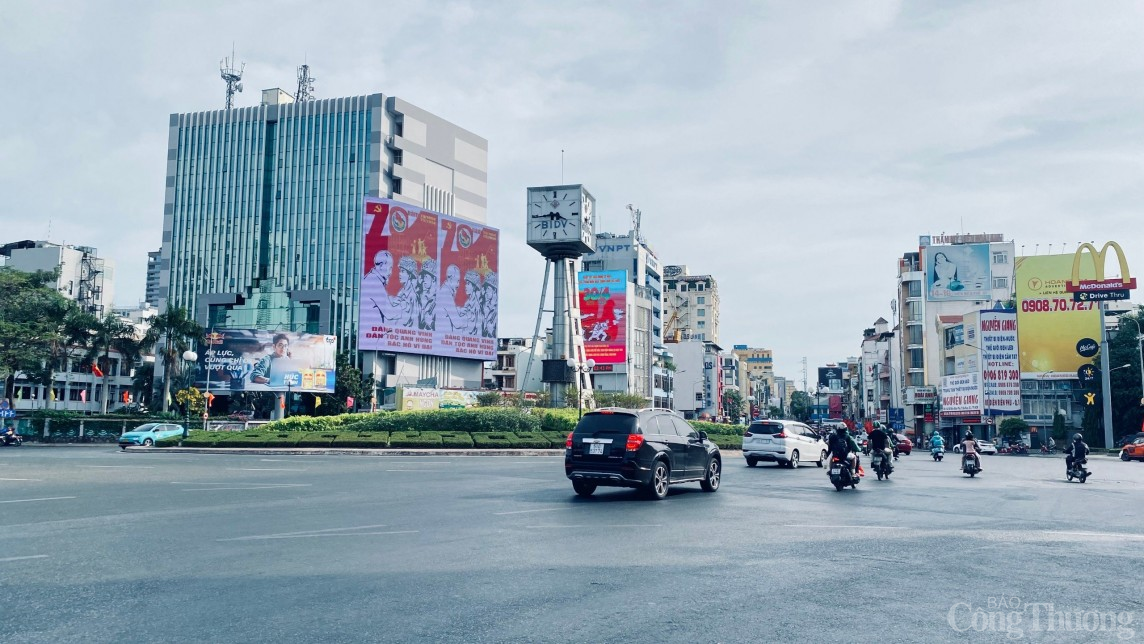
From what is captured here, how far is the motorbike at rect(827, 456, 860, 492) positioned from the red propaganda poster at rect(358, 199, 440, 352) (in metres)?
70.6

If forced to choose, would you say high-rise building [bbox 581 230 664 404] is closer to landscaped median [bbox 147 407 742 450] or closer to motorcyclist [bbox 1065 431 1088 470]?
landscaped median [bbox 147 407 742 450]

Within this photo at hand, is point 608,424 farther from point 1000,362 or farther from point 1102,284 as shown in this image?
point 1000,362

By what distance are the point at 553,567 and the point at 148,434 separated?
122 feet

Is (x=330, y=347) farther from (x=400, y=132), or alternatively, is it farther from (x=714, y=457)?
(x=714, y=457)

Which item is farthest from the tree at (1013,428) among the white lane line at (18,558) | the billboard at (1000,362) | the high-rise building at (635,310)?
the white lane line at (18,558)

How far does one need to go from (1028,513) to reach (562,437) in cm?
2561

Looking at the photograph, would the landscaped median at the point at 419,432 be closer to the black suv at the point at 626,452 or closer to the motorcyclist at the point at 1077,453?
the black suv at the point at 626,452

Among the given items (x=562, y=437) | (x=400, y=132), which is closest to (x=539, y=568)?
(x=562, y=437)

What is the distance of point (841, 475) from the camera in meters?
18.9

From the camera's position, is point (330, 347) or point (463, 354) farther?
point (463, 354)

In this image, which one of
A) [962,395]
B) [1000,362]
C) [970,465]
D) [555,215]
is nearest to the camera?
[970,465]

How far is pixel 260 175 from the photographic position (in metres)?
104

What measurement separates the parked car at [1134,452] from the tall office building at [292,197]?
6612 centimetres

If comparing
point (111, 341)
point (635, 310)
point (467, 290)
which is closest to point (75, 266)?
point (111, 341)
